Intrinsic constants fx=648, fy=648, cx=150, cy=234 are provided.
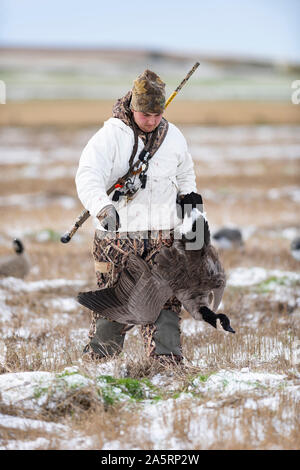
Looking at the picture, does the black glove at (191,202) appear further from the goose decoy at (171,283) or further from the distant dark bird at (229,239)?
the distant dark bird at (229,239)

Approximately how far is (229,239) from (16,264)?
3727 mm

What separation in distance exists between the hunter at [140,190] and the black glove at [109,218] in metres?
0.26

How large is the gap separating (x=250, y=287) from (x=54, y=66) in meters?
113

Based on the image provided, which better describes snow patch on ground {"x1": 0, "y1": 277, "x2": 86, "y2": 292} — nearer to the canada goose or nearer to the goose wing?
the canada goose

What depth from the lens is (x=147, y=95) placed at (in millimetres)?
4219

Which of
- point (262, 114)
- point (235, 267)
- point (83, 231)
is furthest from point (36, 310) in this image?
point (262, 114)

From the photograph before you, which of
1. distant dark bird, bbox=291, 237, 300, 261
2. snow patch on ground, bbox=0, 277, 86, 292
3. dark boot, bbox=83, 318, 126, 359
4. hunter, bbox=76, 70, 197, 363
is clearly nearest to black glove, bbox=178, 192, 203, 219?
hunter, bbox=76, 70, 197, 363

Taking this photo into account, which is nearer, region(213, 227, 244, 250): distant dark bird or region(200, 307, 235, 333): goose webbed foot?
region(200, 307, 235, 333): goose webbed foot

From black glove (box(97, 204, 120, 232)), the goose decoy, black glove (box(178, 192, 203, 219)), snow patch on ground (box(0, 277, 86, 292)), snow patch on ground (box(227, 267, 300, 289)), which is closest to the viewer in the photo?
black glove (box(97, 204, 120, 232))

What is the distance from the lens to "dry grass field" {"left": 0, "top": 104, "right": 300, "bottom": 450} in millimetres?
3379

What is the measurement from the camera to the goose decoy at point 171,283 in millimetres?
4242

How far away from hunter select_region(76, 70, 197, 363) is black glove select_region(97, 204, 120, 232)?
0.26 meters

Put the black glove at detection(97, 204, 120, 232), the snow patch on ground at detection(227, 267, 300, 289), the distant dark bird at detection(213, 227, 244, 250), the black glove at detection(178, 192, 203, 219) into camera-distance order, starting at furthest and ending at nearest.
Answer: the distant dark bird at detection(213, 227, 244, 250), the snow patch on ground at detection(227, 267, 300, 289), the black glove at detection(178, 192, 203, 219), the black glove at detection(97, 204, 120, 232)

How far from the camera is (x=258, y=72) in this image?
116 metres
